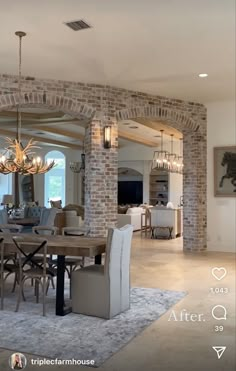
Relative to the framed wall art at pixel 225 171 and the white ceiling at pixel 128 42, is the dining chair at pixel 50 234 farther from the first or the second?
the framed wall art at pixel 225 171

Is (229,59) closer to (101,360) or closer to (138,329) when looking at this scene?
(138,329)

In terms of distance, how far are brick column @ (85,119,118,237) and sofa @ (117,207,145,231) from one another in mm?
4540

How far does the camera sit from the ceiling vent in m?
4.54

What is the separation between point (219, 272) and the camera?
6.56 metres

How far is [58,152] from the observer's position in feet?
57.1

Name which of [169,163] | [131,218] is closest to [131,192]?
[169,163]

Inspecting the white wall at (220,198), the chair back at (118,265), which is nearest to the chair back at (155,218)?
the white wall at (220,198)

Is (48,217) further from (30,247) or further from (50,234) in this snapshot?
(30,247)

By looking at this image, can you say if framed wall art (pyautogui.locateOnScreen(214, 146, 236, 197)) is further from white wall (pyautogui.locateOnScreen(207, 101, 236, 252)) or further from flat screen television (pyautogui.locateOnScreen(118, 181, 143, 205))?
flat screen television (pyautogui.locateOnScreen(118, 181, 143, 205))

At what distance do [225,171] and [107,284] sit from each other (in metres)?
5.33

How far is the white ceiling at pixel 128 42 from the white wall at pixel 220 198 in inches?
51.8

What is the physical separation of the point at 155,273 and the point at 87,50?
A: 356 cm

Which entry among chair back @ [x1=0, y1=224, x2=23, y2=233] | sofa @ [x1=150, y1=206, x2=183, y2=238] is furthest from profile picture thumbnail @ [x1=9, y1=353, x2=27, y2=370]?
sofa @ [x1=150, y1=206, x2=183, y2=238]

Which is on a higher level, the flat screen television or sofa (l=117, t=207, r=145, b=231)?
the flat screen television
